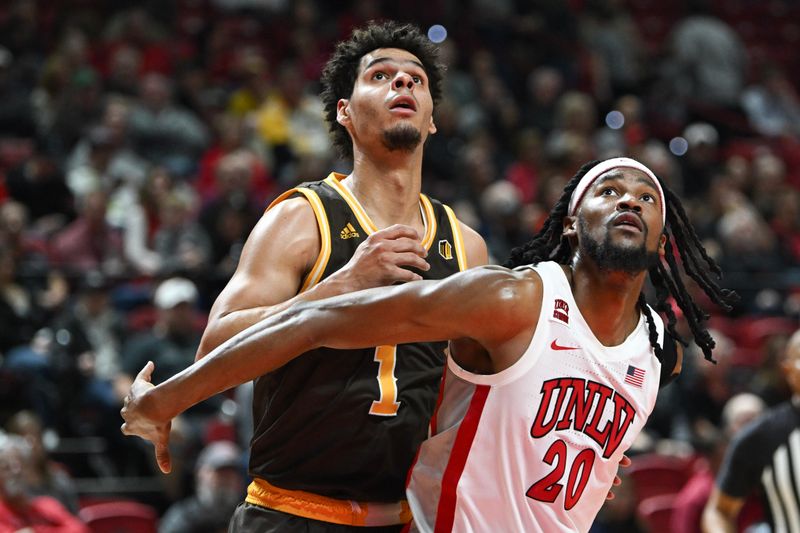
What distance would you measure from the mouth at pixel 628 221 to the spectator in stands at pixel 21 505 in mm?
4694

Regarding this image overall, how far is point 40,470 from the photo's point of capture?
7.69m

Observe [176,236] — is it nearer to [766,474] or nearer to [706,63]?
[766,474]

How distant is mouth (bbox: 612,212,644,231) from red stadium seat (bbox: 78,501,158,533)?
16.2 ft

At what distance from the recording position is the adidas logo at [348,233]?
4.16 meters

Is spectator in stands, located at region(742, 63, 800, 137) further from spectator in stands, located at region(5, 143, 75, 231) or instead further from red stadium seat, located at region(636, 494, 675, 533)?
spectator in stands, located at region(5, 143, 75, 231)

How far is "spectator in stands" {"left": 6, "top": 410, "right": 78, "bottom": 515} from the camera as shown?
25.0ft

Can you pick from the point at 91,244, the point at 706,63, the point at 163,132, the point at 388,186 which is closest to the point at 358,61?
the point at 388,186

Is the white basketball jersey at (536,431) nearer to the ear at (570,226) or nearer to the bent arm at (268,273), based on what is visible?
the ear at (570,226)

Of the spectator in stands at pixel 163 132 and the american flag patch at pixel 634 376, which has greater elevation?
the spectator in stands at pixel 163 132

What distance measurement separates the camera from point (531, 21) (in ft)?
48.8

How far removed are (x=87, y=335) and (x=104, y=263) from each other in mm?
1070

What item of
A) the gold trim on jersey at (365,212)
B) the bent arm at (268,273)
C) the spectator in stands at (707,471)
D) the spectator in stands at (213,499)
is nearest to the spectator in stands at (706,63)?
the spectator in stands at (707,471)

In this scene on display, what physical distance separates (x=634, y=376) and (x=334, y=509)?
1088mm

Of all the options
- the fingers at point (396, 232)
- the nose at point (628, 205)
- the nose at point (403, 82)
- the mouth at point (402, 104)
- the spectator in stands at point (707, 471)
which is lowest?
the spectator in stands at point (707, 471)
